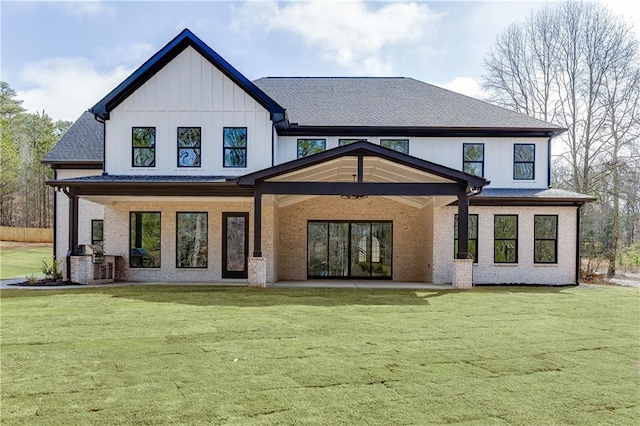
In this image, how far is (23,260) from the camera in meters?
28.2

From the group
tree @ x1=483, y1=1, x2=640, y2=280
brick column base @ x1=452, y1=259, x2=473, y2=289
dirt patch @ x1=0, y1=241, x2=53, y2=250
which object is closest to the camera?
brick column base @ x1=452, y1=259, x2=473, y2=289

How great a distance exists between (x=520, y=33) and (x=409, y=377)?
28.9 m

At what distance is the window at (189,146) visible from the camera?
55.3ft

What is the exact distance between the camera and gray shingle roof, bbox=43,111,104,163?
61.6ft

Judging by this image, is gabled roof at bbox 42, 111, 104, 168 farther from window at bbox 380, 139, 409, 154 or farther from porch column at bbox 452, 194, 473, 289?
porch column at bbox 452, 194, 473, 289

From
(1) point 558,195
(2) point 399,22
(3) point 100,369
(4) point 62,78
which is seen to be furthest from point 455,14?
(4) point 62,78

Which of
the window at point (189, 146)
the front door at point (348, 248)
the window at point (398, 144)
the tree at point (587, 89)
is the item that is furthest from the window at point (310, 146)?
the tree at point (587, 89)

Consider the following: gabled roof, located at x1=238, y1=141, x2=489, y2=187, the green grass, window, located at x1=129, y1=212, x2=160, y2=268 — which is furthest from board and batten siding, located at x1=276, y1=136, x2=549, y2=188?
the green grass

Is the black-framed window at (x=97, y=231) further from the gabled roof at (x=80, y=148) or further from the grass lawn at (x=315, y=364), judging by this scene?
the grass lawn at (x=315, y=364)

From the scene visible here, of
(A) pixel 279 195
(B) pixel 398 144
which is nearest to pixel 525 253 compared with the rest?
(B) pixel 398 144

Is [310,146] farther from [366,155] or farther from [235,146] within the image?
[366,155]

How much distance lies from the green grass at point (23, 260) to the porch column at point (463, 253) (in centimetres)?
1677

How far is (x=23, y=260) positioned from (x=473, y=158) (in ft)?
84.2

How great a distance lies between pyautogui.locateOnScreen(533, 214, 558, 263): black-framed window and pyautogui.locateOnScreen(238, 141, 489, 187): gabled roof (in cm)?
502
